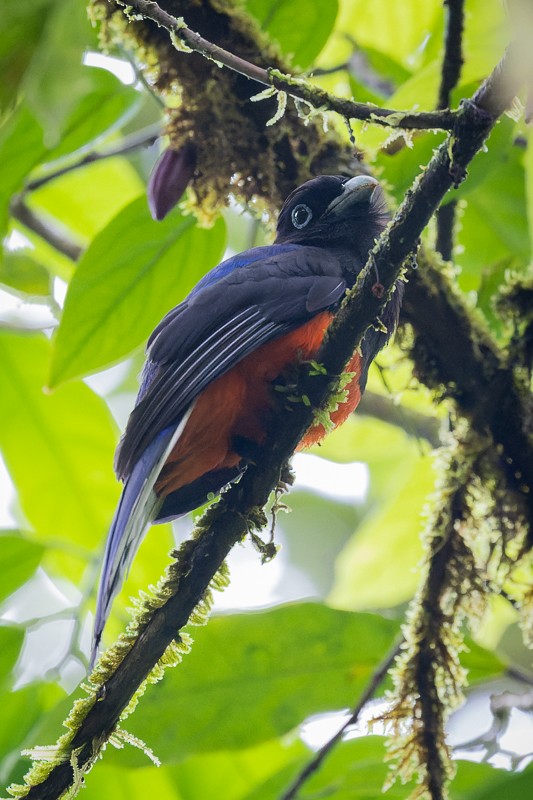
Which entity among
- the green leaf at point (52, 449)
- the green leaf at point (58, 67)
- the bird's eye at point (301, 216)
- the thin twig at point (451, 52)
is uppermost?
the thin twig at point (451, 52)

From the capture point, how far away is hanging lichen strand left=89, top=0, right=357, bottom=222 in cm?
260

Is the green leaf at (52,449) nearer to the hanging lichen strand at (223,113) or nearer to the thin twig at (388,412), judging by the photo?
the hanging lichen strand at (223,113)

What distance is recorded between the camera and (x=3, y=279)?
286cm

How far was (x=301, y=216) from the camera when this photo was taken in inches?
113

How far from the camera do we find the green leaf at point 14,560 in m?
2.65

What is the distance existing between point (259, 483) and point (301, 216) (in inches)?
42.3

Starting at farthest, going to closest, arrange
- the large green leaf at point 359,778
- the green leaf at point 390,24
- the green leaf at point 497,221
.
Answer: the green leaf at point 390,24, the green leaf at point 497,221, the large green leaf at point 359,778

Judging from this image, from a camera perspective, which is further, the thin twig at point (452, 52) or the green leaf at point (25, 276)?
the green leaf at point (25, 276)

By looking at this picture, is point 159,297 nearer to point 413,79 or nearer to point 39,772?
point 413,79

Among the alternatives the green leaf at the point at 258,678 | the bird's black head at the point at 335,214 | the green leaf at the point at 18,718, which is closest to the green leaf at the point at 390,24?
the bird's black head at the point at 335,214

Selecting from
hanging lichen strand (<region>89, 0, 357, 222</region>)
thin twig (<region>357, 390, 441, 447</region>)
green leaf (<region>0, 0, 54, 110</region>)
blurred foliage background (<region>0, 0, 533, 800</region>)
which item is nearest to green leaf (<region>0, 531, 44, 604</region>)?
blurred foliage background (<region>0, 0, 533, 800</region>)

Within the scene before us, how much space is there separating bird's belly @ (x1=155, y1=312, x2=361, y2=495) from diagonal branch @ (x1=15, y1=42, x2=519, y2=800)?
0.72ft

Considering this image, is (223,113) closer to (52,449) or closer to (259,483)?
(259,483)

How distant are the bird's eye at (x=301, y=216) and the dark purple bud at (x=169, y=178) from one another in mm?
345
